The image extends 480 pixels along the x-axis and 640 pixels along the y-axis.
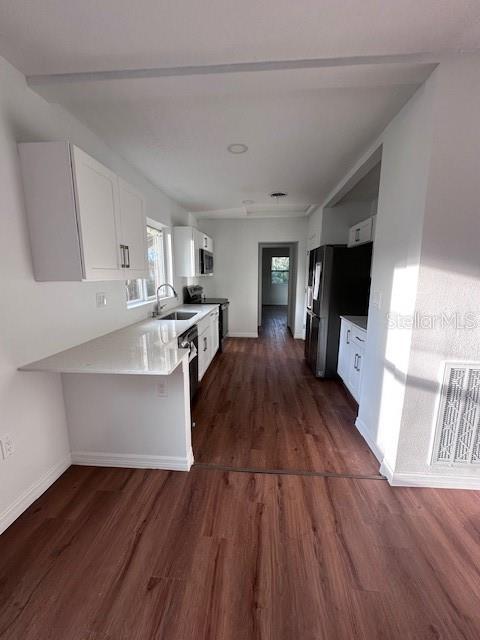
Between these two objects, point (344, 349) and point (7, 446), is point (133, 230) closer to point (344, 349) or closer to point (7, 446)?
point (7, 446)

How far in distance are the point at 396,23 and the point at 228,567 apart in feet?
9.04

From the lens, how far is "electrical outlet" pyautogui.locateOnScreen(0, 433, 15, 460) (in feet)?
5.11

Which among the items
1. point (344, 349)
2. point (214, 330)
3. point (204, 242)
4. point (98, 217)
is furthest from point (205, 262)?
point (98, 217)

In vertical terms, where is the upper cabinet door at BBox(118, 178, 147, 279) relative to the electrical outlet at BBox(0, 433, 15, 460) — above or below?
above

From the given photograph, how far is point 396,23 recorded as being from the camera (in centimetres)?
128

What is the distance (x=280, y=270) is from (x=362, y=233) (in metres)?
7.53

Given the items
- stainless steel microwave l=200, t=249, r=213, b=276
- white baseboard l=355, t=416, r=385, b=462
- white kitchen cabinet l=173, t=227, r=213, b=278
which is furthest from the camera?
stainless steel microwave l=200, t=249, r=213, b=276

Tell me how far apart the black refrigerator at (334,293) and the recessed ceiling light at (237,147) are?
159 cm

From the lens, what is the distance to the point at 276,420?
109 inches

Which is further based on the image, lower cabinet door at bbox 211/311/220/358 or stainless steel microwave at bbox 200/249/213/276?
stainless steel microwave at bbox 200/249/213/276

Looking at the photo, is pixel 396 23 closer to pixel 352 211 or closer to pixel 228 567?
pixel 228 567

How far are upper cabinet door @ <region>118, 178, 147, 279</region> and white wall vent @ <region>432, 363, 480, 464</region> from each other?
A: 8.13 feet

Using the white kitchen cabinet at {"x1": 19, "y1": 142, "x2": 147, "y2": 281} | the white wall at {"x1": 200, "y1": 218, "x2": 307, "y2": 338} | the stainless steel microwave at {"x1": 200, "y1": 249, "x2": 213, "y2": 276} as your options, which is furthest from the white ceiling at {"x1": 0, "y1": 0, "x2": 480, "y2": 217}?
the white wall at {"x1": 200, "y1": 218, "x2": 307, "y2": 338}

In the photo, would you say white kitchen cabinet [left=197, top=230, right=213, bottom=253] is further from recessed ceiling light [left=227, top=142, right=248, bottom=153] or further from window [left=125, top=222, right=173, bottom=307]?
recessed ceiling light [left=227, top=142, right=248, bottom=153]
